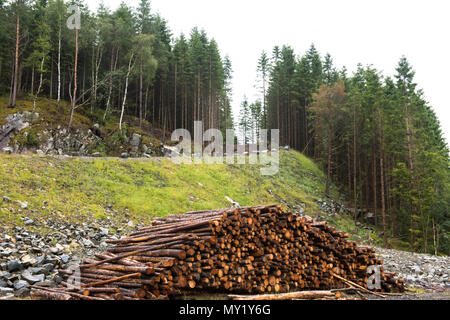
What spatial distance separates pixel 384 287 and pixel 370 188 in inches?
1060

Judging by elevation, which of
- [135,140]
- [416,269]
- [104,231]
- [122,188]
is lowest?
[416,269]

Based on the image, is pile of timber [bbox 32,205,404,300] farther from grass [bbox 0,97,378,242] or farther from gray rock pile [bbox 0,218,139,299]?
grass [bbox 0,97,378,242]

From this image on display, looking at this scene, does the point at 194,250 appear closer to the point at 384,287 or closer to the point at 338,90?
the point at 384,287

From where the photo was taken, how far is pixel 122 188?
1591 cm

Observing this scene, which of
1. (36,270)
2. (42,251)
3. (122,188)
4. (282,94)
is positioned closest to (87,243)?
(42,251)

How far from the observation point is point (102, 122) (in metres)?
32.4

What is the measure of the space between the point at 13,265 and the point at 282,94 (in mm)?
44016

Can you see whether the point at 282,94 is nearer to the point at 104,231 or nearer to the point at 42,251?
the point at 104,231

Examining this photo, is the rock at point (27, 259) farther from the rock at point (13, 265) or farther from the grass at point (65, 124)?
the grass at point (65, 124)

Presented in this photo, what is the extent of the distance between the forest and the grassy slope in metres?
6.09

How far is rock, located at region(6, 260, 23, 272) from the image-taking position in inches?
313

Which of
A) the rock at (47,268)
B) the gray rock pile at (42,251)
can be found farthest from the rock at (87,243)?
the rock at (47,268)
